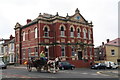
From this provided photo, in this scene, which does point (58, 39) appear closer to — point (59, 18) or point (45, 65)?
point (59, 18)

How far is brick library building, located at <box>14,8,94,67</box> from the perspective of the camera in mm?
40156

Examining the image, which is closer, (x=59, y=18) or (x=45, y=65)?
(x=45, y=65)

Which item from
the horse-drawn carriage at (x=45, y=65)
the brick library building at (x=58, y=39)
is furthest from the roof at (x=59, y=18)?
the horse-drawn carriage at (x=45, y=65)

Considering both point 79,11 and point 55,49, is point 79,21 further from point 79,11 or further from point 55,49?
point 55,49

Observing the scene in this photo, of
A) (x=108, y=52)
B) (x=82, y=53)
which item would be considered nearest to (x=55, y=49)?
(x=82, y=53)

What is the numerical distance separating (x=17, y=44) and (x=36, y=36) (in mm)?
8487

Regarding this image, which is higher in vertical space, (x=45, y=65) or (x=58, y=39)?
(x=58, y=39)

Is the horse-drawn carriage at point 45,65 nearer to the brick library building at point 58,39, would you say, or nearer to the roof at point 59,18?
the brick library building at point 58,39

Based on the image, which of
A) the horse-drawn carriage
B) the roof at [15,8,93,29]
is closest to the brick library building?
the roof at [15,8,93,29]

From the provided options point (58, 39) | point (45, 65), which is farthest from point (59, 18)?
point (45, 65)

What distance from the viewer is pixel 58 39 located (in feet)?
132

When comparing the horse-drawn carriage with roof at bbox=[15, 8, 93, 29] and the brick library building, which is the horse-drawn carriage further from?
roof at bbox=[15, 8, 93, 29]

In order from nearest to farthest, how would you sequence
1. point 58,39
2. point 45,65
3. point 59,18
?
point 45,65
point 58,39
point 59,18

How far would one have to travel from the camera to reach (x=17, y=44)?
47.4m
